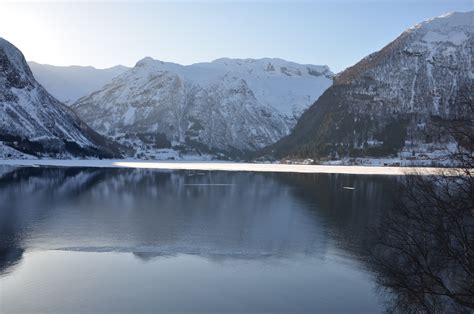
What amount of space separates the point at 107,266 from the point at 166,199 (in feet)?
128

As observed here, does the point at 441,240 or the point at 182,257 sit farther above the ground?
the point at 441,240

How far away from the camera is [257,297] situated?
25281 millimetres

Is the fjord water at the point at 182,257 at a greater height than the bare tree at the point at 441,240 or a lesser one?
lesser

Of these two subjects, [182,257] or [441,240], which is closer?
[441,240]

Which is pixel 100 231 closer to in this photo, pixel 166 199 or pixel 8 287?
pixel 8 287

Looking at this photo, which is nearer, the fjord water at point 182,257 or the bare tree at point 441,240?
the bare tree at point 441,240

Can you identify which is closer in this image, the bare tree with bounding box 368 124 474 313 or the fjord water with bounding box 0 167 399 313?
the bare tree with bounding box 368 124 474 313

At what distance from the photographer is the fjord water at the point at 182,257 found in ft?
80.4

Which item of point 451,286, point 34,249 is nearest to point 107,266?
point 34,249

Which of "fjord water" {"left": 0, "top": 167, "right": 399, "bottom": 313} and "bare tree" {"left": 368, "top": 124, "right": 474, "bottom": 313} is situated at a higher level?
"bare tree" {"left": 368, "top": 124, "right": 474, "bottom": 313}

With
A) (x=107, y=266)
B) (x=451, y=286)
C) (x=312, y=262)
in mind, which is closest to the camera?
(x=451, y=286)

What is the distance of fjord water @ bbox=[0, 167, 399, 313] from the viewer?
24.5 metres

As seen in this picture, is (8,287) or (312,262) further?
(312,262)

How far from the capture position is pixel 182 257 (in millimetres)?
33906
